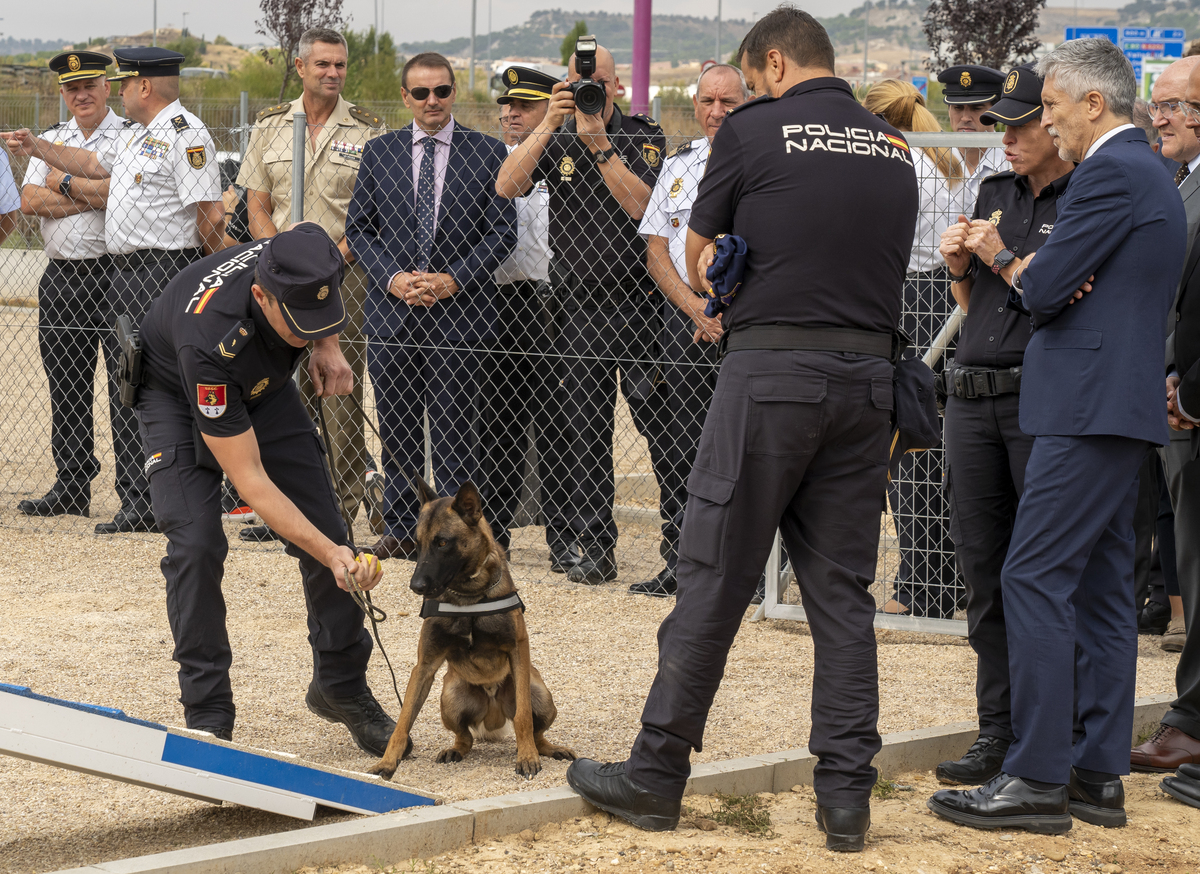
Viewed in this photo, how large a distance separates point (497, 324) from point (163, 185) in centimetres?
213

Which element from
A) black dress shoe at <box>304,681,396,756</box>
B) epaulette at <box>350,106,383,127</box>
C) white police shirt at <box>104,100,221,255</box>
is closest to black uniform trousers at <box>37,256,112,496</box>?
white police shirt at <box>104,100,221,255</box>

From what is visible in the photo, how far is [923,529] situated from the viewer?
5.84 metres

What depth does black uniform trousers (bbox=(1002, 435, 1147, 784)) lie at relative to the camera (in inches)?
134

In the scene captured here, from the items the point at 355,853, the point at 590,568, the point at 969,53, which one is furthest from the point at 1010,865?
the point at 969,53

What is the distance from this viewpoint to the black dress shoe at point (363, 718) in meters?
4.13

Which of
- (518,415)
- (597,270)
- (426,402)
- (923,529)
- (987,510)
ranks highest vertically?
(597,270)

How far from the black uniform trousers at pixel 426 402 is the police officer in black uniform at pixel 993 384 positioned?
3121 mm

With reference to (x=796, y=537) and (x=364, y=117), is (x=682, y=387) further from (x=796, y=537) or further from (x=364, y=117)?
(x=796, y=537)

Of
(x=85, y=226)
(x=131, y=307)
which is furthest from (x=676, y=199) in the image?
(x=85, y=226)

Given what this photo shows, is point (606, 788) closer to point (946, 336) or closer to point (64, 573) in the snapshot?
point (946, 336)

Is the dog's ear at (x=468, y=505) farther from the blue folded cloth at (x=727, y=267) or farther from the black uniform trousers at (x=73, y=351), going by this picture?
the black uniform trousers at (x=73, y=351)

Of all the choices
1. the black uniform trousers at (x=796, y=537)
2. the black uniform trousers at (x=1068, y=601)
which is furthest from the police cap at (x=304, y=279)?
the black uniform trousers at (x=1068, y=601)

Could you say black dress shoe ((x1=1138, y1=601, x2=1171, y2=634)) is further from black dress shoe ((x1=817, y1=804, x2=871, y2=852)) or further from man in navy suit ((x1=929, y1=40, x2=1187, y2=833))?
black dress shoe ((x1=817, y1=804, x2=871, y2=852))

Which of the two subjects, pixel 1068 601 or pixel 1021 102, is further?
pixel 1021 102
